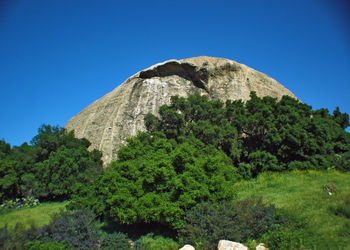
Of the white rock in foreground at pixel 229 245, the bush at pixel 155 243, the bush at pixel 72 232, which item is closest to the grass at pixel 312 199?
the white rock in foreground at pixel 229 245

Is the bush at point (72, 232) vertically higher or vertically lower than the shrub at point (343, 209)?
higher

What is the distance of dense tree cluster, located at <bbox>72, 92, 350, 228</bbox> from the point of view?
8289mm

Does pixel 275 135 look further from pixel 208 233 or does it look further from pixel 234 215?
pixel 208 233

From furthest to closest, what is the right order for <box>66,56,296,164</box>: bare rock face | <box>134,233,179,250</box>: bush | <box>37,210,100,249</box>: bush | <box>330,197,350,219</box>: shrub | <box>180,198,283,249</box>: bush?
<box>66,56,296,164</box>: bare rock face, <box>134,233,179,250</box>: bush, <box>330,197,350,219</box>: shrub, <box>180,198,283,249</box>: bush, <box>37,210,100,249</box>: bush

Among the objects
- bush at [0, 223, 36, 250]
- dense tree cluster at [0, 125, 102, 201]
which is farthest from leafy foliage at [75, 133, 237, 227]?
dense tree cluster at [0, 125, 102, 201]

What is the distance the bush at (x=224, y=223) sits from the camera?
22.7ft

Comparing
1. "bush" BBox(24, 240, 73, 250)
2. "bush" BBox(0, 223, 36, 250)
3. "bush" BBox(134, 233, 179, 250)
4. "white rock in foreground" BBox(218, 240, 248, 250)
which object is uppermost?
"bush" BBox(0, 223, 36, 250)

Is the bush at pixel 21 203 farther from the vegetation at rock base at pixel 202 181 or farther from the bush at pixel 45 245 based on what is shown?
the bush at pixel 45 245

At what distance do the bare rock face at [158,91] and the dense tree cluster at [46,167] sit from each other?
9.81 ft

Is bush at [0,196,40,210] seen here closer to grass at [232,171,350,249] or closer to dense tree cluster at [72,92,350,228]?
dense tree cluster at [72,92,350,228]

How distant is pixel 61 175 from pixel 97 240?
368 inches

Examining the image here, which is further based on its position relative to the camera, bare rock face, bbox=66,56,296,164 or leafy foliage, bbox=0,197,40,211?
bare rock face, bbox=66,56,296,164

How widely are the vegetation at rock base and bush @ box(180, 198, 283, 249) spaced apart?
0.03 metres

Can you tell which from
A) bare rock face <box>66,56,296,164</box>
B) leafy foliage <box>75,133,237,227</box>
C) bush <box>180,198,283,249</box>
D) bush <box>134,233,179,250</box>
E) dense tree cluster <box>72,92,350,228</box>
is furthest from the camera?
bare rock face <box>66,56,296,164</box>
